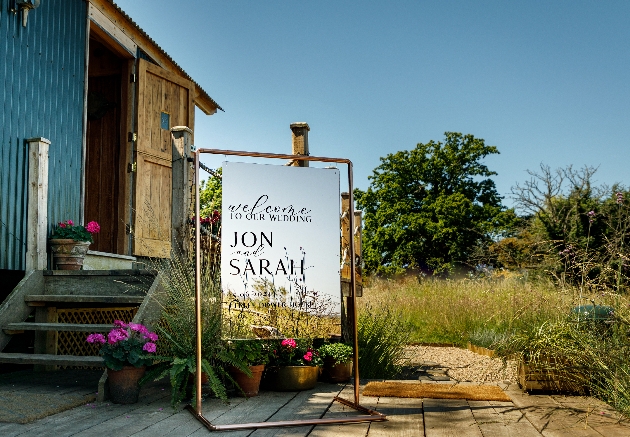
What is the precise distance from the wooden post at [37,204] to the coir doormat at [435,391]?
3.09 meters

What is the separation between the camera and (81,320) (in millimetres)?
5922

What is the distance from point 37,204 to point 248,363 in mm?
2645

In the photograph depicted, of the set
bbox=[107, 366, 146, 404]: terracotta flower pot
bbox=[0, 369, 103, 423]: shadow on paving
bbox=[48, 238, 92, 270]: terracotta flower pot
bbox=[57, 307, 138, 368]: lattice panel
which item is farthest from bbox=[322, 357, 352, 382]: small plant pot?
bbox=[48, 238, 92, 270]: terracotta flower pot

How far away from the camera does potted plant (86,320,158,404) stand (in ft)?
12.7

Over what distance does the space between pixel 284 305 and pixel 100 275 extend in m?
2.10

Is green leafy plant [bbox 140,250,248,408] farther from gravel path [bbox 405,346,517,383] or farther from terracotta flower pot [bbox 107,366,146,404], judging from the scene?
gravel path [bbox 405,346,517,383]

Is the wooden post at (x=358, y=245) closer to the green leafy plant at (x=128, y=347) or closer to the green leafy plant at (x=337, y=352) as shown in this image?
the green leafy plant at (x=337, y=352)

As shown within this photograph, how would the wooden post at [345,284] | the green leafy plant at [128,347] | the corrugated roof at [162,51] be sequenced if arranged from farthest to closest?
the corrugated roof at [162,51], the wooden post at [345,284], the green leafy plant at [128,347]

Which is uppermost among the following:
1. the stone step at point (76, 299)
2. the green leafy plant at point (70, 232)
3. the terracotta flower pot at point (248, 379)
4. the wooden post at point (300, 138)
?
the wooden post at point (300, 138)

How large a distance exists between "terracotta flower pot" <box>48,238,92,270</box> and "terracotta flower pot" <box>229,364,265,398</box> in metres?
2.27

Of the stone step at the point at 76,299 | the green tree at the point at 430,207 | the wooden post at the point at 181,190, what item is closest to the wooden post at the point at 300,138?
the wooden post at the point at 181,190

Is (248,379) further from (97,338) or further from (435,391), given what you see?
(435,391)

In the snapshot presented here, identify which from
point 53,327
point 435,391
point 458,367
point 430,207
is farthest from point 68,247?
point 430,207

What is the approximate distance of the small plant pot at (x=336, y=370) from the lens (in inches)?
196
